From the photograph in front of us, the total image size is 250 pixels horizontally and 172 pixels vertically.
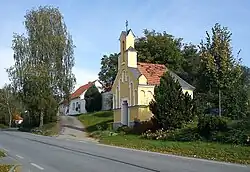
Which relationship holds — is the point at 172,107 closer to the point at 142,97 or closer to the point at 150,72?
the point at 142,97

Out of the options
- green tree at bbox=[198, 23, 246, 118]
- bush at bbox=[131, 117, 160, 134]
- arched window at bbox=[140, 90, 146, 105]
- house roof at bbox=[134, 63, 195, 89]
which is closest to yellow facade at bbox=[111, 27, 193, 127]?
arched window at bbox=[140, 90, 146, 105]

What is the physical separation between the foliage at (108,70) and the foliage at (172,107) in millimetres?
42109

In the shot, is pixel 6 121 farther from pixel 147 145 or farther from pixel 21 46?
pixel 147 145

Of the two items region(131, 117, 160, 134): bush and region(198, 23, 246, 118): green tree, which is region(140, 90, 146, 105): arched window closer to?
region(131, 117, 160, 134): bush

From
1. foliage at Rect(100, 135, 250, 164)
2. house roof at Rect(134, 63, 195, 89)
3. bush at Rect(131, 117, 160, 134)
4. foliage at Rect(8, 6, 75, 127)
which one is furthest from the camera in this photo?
foliage at Rect(8, 6, 75, 127)

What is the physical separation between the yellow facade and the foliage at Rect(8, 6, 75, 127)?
1036 centimetres

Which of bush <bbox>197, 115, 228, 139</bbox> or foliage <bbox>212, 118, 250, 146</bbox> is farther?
bush <bbox>197, 115, 228, 139</bbox>

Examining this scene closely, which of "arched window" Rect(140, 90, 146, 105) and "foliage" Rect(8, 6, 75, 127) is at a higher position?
"foliage" Rect(8, 6, 75, 127)

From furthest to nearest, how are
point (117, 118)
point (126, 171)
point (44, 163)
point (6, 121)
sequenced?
point (6, 121) → point (117, 118) → point (44, 163) → point (126, 171)

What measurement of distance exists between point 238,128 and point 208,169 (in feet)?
38.5

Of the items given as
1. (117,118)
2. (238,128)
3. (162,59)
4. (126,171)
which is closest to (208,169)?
(126,171)

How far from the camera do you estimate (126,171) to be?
13992mm

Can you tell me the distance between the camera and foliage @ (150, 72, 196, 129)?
1331 inches

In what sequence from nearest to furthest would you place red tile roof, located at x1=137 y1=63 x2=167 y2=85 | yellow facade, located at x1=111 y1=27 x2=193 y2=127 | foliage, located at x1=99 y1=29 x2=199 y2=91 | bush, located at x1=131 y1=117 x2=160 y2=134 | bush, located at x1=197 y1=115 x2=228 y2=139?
bush, located at x1=197 y1=115 x2=228 y2=139 → bush, located at x1=131 y1=117 x2=160 y2=134 → yellow facade, located at x1=111 y1=27 x2=193 y2=127 → red tile roof, located at x1=137 y1=63 x2=167 y2=85 → foliage, located at x1=99 y1=29 x2=199 y2=91
